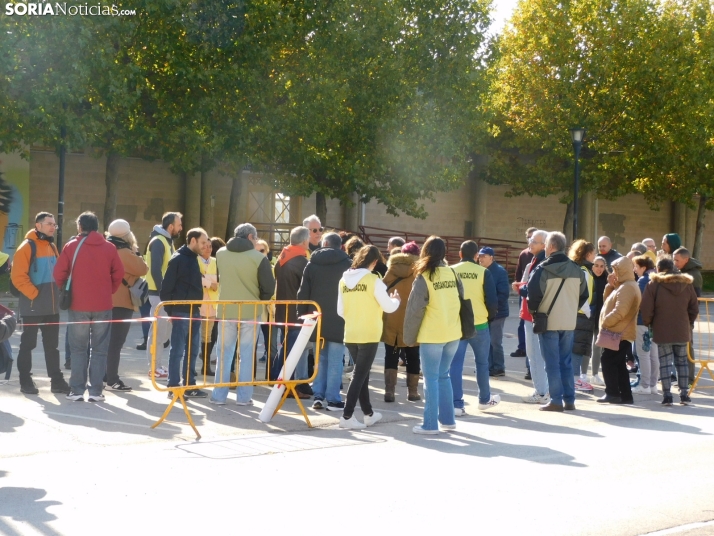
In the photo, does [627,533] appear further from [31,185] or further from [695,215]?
[695,215]

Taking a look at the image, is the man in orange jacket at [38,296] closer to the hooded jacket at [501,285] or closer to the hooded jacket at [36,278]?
the hooded jacket at [36,278]

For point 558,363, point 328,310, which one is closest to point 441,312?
point 328,310

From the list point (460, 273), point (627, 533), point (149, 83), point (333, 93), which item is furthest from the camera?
point (333, 93)

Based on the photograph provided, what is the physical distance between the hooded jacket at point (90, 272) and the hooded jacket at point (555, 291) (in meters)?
4.31

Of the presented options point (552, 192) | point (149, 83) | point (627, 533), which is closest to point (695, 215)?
point (552, 192)

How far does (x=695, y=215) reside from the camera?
48938 millimetres

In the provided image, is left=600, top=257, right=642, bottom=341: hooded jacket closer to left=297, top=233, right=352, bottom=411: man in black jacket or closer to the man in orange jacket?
left=297, top=233, right=352, bottom=411: man in black jacket

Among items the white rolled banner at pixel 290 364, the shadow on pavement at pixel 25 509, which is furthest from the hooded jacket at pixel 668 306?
the shadow on pavement at pixel 25 509

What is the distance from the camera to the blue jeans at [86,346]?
1063cm

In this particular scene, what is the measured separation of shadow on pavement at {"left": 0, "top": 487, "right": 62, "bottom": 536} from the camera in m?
6.13

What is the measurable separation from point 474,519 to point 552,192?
3422 centimetres

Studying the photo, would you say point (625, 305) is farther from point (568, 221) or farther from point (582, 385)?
point (568, 221)

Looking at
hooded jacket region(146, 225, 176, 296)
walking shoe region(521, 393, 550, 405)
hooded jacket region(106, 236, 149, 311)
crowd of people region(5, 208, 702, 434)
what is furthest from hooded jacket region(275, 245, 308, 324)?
walking shoe region(521, 393, 550, 405)

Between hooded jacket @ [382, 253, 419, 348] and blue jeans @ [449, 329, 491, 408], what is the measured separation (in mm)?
701
